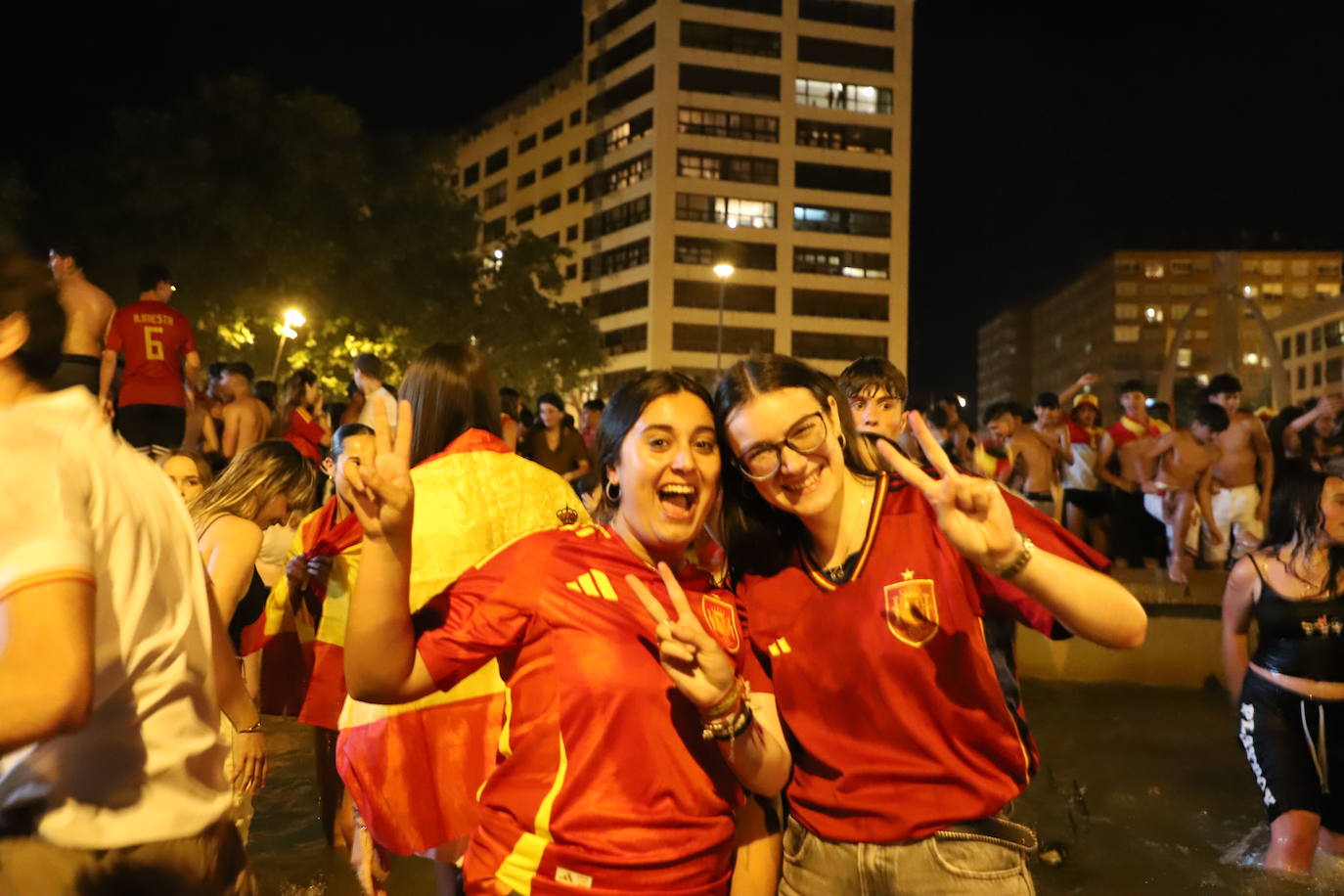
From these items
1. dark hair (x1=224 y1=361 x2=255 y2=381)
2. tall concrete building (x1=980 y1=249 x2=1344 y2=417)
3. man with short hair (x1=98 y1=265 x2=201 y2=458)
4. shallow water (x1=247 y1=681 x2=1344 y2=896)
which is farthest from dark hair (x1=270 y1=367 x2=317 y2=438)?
tall concrete building (x1=980 y1=249 x2=1344 y2=417)

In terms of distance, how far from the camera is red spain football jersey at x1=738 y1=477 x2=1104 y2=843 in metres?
2.39

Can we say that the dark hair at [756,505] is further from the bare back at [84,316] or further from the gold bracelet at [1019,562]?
the bare back at [84,316]

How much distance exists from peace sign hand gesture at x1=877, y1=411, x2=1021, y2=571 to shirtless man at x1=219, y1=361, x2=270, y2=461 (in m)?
8.52

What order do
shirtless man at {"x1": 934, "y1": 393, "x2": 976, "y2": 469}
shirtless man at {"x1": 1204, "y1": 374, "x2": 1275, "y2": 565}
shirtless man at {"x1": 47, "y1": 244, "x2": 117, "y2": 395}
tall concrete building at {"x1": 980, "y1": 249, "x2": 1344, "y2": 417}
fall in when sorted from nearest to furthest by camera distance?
1. shirtless man at {"x1": 47, "y1": 244, "x2": 117, "y2": 395}
2. shirtless man at {"x1": 1204, "y1": 374, "x2": 1275, "y2": 565}
3. shirtless man at {"x1": 934, "y1": 393, "x2": 976, "y2": 469}
4. tall concrete building at {"x1": 980, "y1": 249, "x2": 1344, "y2": 417}

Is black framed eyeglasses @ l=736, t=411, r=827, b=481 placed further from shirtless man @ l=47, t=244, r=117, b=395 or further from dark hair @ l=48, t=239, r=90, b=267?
dark hair @ l=48, t=239, r=90, b=267

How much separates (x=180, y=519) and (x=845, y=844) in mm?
1667

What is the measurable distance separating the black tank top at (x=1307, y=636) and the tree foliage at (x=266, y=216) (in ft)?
57.3

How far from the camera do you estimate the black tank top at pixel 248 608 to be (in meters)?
4.16

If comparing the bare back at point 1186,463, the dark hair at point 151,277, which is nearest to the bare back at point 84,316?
the dark hair at point 151,277

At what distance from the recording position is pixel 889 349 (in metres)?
70.0

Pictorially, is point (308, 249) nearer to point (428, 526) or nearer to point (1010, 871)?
point (428, 526)

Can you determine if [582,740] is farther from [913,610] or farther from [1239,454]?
[1239,454]

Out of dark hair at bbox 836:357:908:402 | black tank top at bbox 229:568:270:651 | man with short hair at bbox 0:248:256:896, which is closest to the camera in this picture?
man with short hair at bbox 0:248:256:896

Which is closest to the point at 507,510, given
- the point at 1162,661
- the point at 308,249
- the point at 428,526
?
the point at 428,526
